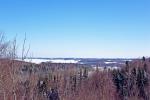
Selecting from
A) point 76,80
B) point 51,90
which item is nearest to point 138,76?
→ point 76,80

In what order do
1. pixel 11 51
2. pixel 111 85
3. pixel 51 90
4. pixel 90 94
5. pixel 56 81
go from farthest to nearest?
pixel 56 81
pixel 111 85
pixel 51 90
pixel 90 94
pixel 11 51

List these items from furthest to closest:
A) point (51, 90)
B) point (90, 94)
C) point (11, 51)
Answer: point (51, 90) → point (90, 94) → point (11, 51)

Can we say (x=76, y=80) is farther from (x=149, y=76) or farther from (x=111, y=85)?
(x=149, y=76)

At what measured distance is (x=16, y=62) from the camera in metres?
15.9

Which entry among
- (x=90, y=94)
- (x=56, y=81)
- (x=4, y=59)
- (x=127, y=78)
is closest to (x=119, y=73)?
(x=127, y=78)

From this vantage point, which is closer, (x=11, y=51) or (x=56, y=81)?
(x=11, y=51)

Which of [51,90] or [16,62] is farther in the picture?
[51,90]

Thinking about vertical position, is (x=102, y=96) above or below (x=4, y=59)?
below

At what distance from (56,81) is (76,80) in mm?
3898

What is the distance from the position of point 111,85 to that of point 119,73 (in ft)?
22.9

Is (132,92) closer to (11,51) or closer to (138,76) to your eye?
(138,76)

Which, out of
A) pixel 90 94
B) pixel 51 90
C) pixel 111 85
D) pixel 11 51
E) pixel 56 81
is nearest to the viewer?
pixel 11 51

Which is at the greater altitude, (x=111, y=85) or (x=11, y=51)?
(x=11, y=51)

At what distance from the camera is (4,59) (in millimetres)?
16188
